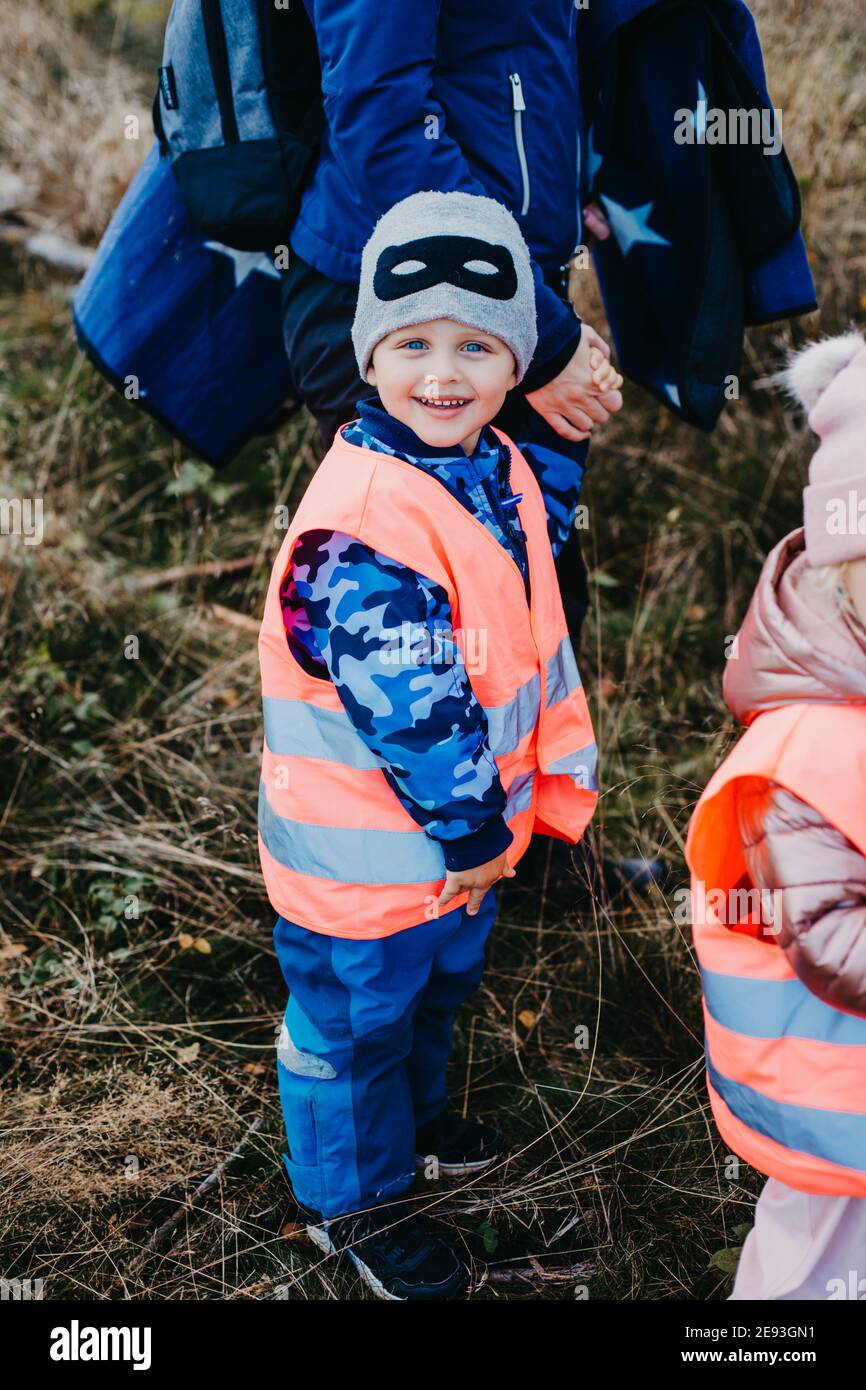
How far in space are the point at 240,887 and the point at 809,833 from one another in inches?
65.2

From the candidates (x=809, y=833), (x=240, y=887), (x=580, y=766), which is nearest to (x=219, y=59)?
(x=580, y=766)

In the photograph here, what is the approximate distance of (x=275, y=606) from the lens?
1.71 metres

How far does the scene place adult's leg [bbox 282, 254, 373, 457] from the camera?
74.9 inches

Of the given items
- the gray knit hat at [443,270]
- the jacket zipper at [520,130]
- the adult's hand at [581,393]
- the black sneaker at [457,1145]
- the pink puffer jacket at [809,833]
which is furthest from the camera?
the black sneaker at [457,1145]

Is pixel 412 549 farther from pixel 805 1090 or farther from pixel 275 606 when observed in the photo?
pixel 805 1090

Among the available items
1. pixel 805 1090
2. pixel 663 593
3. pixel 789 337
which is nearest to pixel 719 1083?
pixel 805 1090

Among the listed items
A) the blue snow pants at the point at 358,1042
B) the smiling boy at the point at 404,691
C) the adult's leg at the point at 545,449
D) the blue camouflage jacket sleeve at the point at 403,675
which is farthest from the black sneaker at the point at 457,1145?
the adult's leg at the point at 545,449

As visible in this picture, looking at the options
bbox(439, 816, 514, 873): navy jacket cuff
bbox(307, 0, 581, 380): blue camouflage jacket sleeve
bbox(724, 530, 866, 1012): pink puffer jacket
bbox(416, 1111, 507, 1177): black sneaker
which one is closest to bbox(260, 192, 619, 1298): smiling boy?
bbox(439, 816, 514, 873): navy jacket cuff

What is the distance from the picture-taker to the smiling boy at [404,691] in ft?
5.24

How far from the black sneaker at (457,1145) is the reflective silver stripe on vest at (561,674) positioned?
0.93m

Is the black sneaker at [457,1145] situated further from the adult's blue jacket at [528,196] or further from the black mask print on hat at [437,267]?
the black mask print on hat at [437,267]

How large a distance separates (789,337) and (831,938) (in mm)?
2847

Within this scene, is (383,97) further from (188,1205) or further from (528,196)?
(188,1205)

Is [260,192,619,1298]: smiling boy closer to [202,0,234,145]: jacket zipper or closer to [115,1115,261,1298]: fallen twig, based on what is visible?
[115,1115,261,1298]: fallen twig
